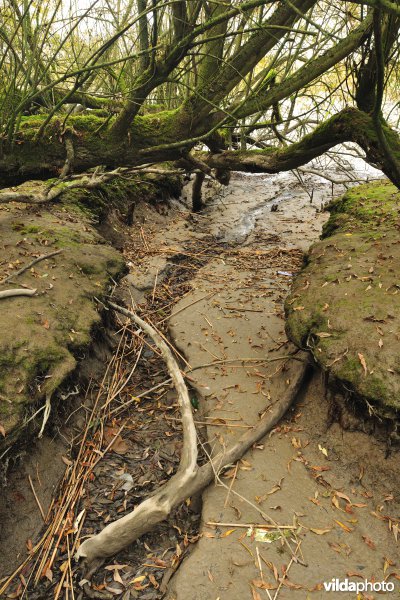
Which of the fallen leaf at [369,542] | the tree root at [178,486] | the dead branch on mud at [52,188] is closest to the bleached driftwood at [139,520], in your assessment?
the tree root at [178,486]

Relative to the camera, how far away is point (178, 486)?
277cm

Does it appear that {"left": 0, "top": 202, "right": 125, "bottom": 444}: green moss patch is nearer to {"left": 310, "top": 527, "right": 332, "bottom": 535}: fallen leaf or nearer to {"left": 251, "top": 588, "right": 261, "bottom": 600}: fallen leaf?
{"left": 251, "top": 588, "right": 261, "bottom": 600}: fallen leaf

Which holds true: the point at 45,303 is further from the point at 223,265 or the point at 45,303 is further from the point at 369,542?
the point at 223,265

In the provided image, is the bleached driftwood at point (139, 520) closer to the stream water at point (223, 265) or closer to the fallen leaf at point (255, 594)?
the stream water at point (223, 265)

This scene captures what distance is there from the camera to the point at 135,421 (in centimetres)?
373

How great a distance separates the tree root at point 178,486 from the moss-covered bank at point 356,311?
678 millimetres

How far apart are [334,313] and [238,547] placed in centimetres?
195

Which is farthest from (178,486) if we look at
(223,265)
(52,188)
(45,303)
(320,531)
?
(52,188)

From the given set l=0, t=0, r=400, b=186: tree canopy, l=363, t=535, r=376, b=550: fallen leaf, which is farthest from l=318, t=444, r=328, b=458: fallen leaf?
l=0, t=0, r=400, b=186: tree canopy

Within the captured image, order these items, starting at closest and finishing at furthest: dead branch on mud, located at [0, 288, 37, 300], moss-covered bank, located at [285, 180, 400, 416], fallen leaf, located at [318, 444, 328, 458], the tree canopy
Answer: moss-covered bank, located at [285, 180, 400, 416] → fallen leaf, located at [318, 444, 328, 458] → dead branch on mud, located at [0, 288, 37, 300] → the tree canopy

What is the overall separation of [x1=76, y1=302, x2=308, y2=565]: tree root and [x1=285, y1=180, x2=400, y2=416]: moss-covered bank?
68 centimetres

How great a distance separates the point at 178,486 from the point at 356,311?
2026 mm

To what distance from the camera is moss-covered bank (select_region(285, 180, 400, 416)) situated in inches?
115

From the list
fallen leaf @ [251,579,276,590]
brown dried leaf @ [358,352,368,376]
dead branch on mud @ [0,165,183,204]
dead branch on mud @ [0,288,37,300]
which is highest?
dead branch on mud @ [0,165,183,204]
